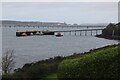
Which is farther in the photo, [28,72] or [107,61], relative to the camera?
[28,72]

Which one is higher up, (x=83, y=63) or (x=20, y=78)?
(x=83, y=63)

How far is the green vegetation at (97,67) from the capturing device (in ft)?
25.0

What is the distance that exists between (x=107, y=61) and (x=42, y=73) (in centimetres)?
971

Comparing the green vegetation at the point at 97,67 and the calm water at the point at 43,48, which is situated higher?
the green vegetation at the point at 97,67

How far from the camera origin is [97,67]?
25.5 ft

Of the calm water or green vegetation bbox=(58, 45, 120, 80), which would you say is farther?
the calm water

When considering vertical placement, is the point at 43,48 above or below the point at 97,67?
below

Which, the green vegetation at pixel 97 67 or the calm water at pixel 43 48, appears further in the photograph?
the calm water at pixel 43 48

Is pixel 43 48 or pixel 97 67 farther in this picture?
pixel 43 48

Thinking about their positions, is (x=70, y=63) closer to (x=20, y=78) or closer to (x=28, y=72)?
(x=20, y=78)

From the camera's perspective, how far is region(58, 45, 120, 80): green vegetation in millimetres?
7633

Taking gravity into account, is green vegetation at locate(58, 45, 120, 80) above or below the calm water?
above

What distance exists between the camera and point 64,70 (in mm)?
8562

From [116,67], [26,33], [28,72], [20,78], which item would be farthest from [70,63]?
[26,33]
